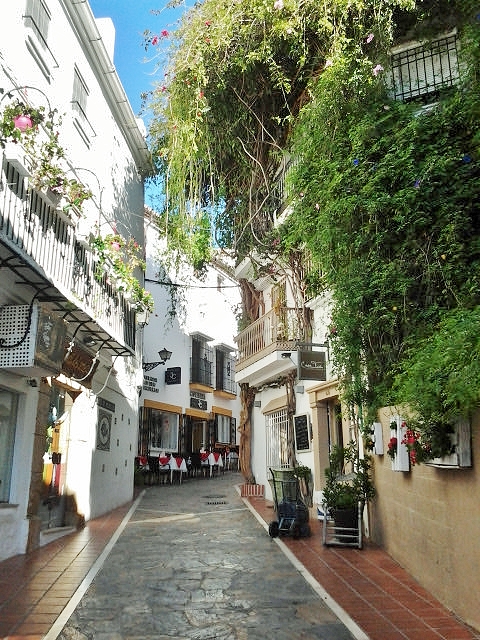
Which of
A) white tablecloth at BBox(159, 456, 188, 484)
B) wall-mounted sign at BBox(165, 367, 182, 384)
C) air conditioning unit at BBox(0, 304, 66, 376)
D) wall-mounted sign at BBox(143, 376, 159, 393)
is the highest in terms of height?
wall-mounted sign at BBox(165, 367, 182, 384)

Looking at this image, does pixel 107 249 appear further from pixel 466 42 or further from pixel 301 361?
pixel 466 42

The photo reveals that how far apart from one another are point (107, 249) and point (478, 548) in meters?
7.29

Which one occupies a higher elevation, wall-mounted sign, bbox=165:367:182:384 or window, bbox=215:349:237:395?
window, bbox=215:349:237:395

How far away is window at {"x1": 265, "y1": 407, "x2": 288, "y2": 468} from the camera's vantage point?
1368cm

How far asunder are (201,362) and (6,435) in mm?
19089

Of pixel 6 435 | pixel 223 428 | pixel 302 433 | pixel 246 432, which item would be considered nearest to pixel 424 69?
pixel 302 433

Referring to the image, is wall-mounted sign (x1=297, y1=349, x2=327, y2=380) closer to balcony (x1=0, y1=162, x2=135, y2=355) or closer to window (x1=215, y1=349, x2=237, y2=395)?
balcony (x1=0, y1=162, x2=135, y2=355)

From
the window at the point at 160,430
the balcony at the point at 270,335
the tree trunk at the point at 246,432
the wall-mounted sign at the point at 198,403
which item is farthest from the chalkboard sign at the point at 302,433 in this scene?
the wall-mounted sign at the point at 198,403

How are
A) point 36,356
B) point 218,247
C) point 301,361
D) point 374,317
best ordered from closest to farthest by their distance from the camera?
point 36,356 < point 374,317 < point 301,361 < point 218,247

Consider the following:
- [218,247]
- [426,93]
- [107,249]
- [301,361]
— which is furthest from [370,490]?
[218,247]

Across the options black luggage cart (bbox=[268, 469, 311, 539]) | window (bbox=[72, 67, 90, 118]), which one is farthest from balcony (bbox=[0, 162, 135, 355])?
black luggage cart (bbox=[268, 469, 311, 539])

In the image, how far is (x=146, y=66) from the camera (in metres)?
10.7

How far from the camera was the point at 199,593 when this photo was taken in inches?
231

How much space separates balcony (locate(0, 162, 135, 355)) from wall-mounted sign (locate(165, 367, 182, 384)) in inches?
496
